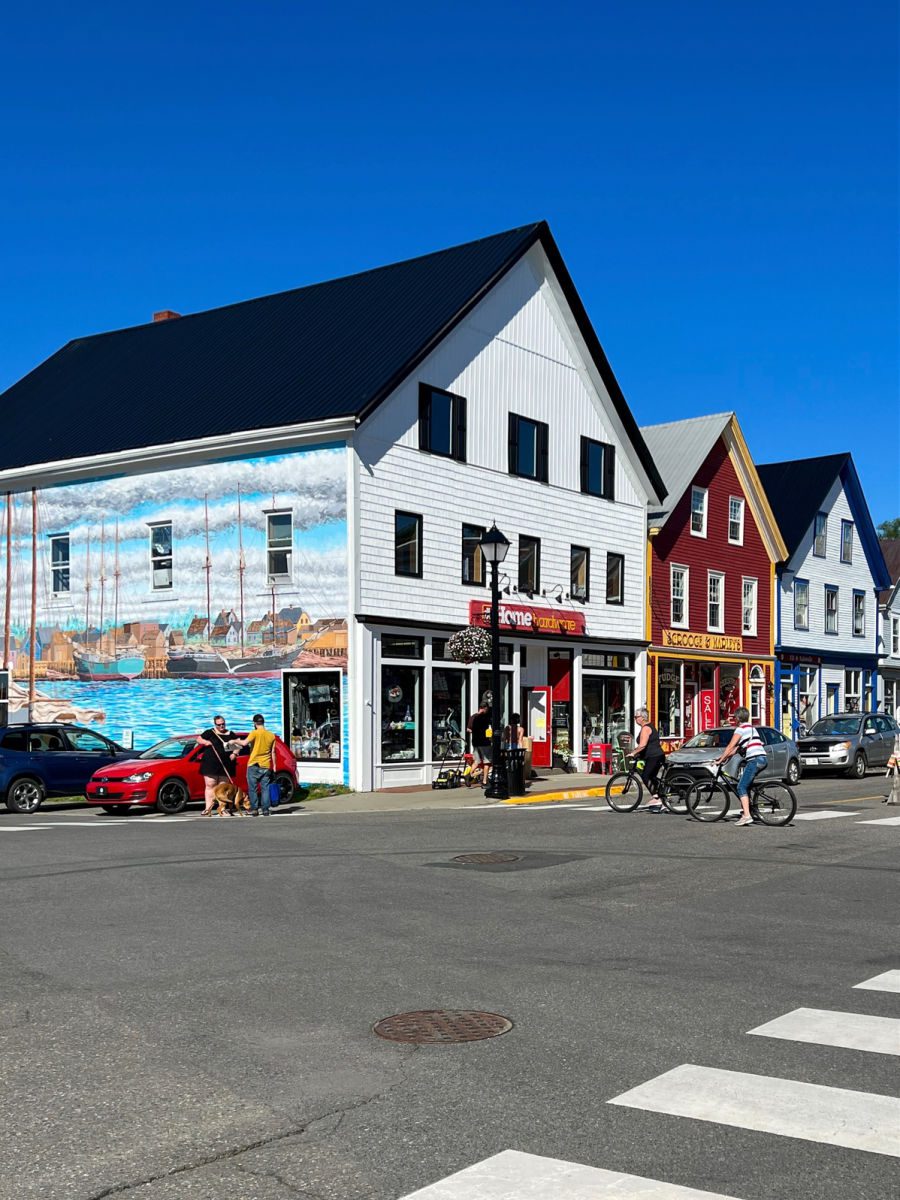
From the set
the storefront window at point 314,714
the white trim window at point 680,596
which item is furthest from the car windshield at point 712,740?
the white trim window at point 680,596

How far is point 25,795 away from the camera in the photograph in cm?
2494

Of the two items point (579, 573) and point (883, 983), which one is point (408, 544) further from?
point (883, 983)

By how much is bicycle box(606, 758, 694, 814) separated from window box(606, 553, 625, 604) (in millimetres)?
15376

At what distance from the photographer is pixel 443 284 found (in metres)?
33.3

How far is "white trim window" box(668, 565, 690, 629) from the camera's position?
41.2 m

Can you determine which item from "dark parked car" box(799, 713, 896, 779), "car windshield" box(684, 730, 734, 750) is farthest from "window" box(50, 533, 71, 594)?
"dark parked car" box(799, 713, 896, 779)

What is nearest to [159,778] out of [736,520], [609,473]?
[609,473]

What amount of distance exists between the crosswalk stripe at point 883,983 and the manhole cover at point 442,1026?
2464mm

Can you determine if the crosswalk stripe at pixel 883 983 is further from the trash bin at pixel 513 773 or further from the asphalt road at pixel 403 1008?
the trash bin at pixel 513 773

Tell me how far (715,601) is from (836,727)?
966 cm

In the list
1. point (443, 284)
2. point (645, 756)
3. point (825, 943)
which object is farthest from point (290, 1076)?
point (443, 284)

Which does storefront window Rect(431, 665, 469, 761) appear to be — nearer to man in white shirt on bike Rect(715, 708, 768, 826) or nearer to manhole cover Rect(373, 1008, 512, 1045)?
man in white shirt on bike Rect(715, 708, 768, 826)

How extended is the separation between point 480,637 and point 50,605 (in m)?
11.4

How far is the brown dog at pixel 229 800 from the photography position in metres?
23.8
